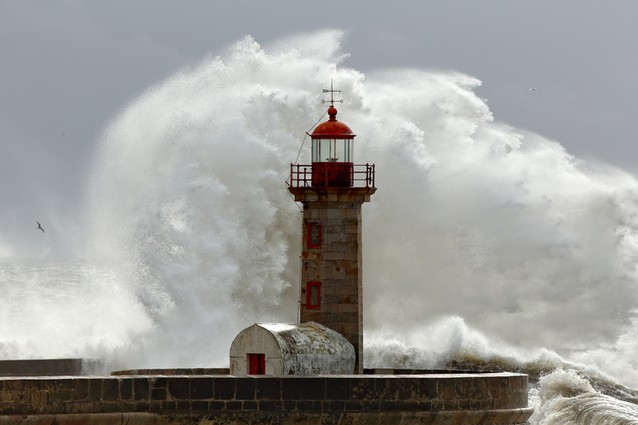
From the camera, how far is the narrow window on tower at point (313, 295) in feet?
68.5

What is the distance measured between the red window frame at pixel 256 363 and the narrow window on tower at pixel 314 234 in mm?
1779

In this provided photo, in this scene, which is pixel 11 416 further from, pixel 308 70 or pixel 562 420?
pixel 308 70

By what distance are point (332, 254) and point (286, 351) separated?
1.77m

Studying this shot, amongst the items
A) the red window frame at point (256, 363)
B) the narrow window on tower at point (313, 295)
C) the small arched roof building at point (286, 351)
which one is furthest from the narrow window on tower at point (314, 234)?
the red window frame at point (256, 363)

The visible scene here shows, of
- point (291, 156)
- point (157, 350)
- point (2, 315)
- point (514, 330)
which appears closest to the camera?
point (157, 350)

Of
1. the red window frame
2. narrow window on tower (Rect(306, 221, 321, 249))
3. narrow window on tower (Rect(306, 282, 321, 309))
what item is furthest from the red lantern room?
the red window frame

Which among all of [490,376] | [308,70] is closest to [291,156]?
[308,70]

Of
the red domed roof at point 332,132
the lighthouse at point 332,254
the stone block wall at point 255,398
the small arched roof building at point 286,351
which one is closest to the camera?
the stone block wall at point 255,398

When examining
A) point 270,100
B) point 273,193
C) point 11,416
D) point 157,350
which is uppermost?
point 270,100

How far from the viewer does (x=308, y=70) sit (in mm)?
31172

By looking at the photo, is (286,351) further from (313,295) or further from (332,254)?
(332,254)

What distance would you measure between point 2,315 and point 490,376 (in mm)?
18494

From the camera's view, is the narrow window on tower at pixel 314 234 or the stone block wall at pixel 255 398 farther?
the narrow window on tower at pixel 314 234

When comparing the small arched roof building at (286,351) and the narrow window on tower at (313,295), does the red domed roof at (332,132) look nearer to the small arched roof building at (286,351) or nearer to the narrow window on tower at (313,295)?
the narrow window on tower at (313,295)
